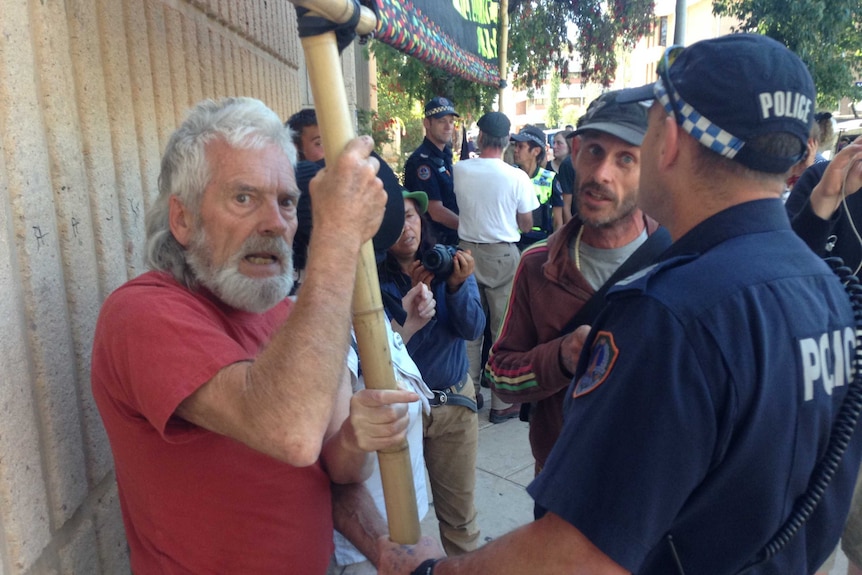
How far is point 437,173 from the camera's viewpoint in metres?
5.08

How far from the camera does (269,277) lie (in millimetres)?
1468

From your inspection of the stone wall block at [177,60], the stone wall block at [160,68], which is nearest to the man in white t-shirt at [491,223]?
the stone wall block at [177,60]

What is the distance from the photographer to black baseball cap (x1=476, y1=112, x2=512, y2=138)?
502 centimetres

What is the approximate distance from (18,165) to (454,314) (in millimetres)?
1745

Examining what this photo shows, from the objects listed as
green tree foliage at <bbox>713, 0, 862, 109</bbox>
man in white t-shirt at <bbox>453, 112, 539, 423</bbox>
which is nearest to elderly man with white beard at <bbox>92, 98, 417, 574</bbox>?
man in white t-shirt at <bbox>453, 112, 539, 423</bbox>

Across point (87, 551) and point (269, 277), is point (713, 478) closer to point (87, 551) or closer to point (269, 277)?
point (269, 277)

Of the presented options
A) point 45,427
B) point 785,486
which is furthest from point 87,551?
point 785,486

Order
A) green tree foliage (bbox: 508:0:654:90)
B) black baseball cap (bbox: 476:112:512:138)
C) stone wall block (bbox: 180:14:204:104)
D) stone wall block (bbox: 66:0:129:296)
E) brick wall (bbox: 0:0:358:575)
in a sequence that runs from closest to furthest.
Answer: brick wall (bbox: 0:0:358:575) → stone wall block (bbox: 66:0:129:296) → stone wall block (bbox: 180:14:204:104) → black baseball cap (bbox: 476:112:512:138) → green tree foliage (bbox: 508:0:654:90)

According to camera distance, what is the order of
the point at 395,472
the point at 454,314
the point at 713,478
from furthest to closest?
the point at 454,314
the point at 395,472
the point at 713,478

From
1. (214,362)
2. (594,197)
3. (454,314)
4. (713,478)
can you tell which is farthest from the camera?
(454,314)

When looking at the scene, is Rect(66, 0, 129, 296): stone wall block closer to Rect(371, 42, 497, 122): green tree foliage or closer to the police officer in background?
the police officer in background

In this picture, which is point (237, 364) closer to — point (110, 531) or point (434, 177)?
point (110, 531)

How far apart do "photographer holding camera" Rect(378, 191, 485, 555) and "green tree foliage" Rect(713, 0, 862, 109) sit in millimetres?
8226

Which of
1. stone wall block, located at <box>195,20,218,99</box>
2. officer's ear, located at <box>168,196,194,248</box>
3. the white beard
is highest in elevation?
stone wall block, located at <box>195,20,218,99</box>
